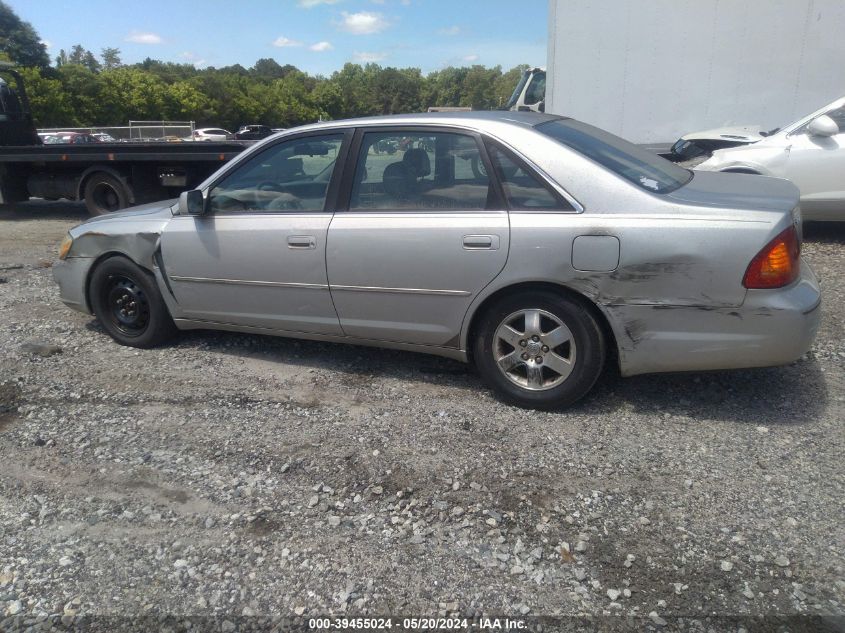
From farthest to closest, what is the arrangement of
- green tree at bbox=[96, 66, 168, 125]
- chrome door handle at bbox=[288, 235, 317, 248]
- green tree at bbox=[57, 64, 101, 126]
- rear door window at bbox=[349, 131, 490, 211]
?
green tree at bbox=[96, 66, 168, 125] → green tree at bbox=[57, 64, 101, 126] → chrome door handle at bbox=[288, 235, 317, 248] → rear door window at bbox=[349, 131, 490, 211]

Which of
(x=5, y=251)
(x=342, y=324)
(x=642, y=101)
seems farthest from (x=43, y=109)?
(x=342, y=324)

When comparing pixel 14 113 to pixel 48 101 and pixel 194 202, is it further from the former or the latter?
pixel 48 101

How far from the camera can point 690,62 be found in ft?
34.6

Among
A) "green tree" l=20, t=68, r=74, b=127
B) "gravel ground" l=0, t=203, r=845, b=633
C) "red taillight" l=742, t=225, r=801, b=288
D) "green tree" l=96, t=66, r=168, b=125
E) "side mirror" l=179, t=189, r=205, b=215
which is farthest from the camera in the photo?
"green tree" l=96, t=66, r=168, b=125

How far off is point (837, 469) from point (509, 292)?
177cm

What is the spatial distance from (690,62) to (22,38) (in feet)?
288

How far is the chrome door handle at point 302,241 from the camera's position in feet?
13.5

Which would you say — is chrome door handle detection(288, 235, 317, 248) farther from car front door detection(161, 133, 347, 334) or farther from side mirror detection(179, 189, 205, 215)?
side mirror detection(179, 189, 205, 215)

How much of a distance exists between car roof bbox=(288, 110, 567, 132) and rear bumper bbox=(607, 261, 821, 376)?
1273mm

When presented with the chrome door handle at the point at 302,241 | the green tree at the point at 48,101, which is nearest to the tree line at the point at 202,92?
the green tree at the point at 48,101

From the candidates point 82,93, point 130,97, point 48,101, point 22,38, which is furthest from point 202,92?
point 22,38

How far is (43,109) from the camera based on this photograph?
136 ft

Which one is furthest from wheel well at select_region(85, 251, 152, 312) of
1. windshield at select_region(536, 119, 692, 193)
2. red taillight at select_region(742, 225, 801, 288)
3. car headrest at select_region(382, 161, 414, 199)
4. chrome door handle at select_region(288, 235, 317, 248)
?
red taillight at select_region(742, 225, 801, 288)

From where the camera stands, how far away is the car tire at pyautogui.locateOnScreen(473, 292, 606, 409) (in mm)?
3572
